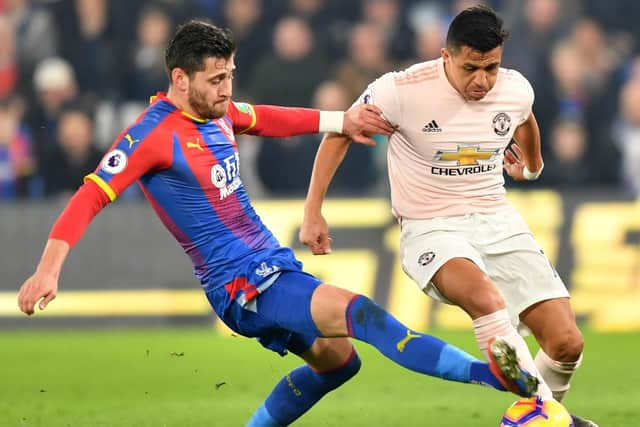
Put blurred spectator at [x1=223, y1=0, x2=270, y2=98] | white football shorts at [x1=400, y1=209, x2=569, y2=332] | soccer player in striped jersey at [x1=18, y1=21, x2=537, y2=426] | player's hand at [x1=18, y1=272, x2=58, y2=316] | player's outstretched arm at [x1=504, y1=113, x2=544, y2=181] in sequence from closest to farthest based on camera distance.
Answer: player's hand at [x1=18, y1=272, x2=58, y2=316] < soccer player in striped jersey at [x1=18, y1=21, x2=537, y2=426] < white football shorts at [x1=400, y1=209, x2=569, y2=332] < player's outstretched arm at [x1=504, y1=113, x2=544, y2=181] < blurred spectator at [x1=223, y1=0, x2=270, y2=98]

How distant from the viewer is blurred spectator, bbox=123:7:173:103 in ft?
43.4

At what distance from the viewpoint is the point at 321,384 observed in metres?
6.38

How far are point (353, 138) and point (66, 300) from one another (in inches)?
264

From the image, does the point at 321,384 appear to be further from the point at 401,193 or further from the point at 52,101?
the point at 52,101

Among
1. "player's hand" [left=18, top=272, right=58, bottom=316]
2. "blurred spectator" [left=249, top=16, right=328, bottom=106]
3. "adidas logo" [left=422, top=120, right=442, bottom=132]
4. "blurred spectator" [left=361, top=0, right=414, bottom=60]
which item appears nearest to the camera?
"player's hand" [left=18, top=272, right=58, bottom=316]

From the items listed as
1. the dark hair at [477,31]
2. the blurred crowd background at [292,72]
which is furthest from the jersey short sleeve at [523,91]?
the blurred crowd background at [292,72]

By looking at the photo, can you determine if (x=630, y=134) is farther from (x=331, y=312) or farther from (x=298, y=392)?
(x=331, y=312)

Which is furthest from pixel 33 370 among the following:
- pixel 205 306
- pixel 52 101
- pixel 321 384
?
pixel 321 384

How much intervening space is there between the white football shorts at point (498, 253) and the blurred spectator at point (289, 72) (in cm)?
637

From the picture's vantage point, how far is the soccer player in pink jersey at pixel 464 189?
6484mm

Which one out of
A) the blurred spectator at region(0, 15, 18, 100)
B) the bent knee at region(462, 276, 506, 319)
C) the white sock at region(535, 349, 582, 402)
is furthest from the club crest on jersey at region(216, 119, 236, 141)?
the blurred spectator at region(0, 15, 18, 100)

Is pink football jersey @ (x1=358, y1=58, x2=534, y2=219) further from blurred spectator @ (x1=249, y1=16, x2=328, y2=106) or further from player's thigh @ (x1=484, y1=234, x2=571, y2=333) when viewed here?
blurred spectator @ (x1=249, y1=16, x2=328, y2=106)

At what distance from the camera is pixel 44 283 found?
523 centimetres

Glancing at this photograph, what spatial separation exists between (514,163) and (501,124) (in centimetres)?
69
